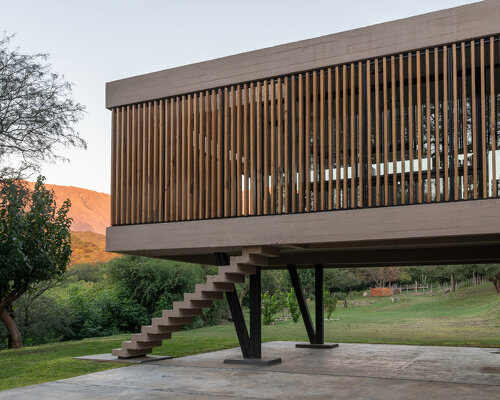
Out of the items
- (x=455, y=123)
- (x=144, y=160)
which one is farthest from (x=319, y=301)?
(x=455, y=123)

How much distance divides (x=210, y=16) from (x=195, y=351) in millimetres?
17519

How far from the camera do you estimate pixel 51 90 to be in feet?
70.0

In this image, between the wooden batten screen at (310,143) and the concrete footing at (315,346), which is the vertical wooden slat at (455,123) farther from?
the concrete footing at (315,346)

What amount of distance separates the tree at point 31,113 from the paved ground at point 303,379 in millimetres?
10362

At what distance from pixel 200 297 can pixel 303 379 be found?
2.98m

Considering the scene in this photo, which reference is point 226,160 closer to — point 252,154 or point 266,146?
point 252,154

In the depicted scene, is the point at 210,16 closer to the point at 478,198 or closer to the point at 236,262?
the point at 236,262

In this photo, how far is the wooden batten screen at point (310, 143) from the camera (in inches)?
429

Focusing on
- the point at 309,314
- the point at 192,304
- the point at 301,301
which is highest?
the point at 192,304

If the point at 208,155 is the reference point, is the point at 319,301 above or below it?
below

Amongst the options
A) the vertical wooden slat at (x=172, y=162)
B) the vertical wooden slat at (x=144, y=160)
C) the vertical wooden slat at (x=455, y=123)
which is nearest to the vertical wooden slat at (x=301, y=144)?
the vertical wooden slat at (x=455, y=123)

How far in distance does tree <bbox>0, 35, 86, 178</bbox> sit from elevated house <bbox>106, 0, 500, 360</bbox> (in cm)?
741

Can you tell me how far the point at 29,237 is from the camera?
18.6 metres

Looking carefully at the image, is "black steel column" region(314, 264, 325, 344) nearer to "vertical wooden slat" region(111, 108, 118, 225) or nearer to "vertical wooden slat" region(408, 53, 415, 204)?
"vertical wooden slat" region(111, 108, 118, 225)
